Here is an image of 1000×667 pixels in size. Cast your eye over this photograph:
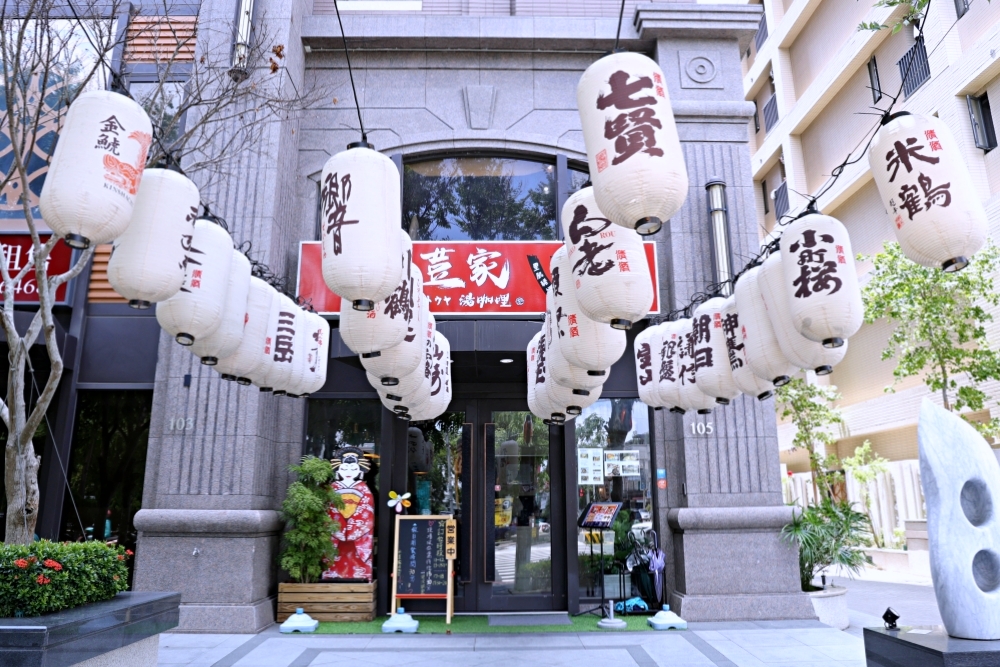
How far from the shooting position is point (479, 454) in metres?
10.2

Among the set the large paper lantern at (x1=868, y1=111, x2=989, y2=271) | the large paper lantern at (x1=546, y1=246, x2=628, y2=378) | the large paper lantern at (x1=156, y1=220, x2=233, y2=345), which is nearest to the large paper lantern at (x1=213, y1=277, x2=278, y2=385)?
the large paper lantern at (x1=156, y1=220, x2=233, y2=345)

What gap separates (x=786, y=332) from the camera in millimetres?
5102

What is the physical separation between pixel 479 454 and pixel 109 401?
5419 mm

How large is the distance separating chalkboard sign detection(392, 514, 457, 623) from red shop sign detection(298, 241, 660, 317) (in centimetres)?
305

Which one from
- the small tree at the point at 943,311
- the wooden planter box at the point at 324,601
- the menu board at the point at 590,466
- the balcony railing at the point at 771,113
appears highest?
the balcony railing at the point at 771,113

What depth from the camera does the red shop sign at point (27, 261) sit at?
9.44 metres

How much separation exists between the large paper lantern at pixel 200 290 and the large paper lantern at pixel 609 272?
105 inches

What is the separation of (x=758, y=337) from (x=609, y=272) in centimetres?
175

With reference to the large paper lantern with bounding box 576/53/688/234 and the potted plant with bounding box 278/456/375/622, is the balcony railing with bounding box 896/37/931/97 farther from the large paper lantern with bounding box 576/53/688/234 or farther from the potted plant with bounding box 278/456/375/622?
the potted plant with bounding box 278/456/375/622

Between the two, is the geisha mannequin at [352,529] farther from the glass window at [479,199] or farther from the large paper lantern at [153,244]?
the large paper lantern at [153,244]

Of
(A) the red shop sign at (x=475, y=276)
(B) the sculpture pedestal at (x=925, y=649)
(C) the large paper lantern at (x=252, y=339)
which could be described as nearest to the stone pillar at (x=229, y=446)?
(A) the red shop sign at (x=475, y=276)

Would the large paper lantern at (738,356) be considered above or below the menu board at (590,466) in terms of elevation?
above

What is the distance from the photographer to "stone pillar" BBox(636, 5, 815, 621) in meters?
9.12

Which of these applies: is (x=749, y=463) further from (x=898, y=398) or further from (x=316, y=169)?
(x=898, y=398)
